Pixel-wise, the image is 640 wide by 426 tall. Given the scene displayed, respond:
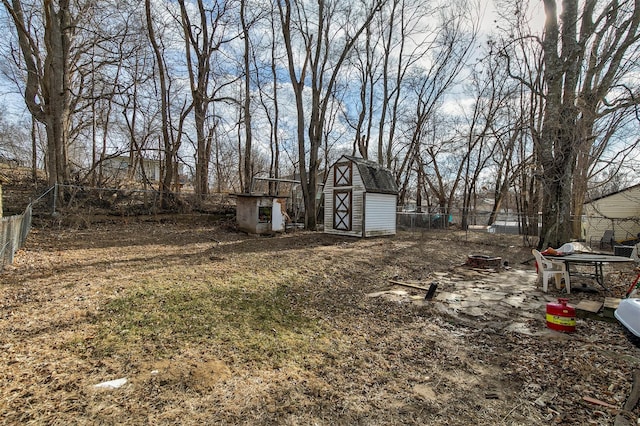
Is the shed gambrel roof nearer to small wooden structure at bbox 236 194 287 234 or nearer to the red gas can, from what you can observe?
small wooden structure at bbox 236 194 287 234

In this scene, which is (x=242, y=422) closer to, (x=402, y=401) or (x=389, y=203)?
(x=402, y=401)

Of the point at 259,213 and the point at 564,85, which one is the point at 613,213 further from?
the point at 259,213

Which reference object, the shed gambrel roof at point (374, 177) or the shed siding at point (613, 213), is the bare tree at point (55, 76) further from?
the shed siding at point (613, 213)

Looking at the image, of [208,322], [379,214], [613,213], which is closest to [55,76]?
[208,322]

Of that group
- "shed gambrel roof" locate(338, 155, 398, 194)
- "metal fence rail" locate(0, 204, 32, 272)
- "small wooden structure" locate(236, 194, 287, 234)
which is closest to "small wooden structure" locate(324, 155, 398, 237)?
"shed gambrel roof" locate(338, 155, 398, 194)

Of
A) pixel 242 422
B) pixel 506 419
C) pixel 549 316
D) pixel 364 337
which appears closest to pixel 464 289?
pixel 549 316

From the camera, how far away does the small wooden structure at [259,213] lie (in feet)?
43.3

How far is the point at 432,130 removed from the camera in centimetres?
2645

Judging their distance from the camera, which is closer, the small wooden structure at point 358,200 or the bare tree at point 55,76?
the bare tree at point 55,76

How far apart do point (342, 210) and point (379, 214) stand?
1915 millimetres

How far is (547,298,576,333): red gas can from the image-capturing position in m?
4.20

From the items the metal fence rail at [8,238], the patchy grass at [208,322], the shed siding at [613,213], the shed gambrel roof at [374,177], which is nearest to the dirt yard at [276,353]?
the patchy grass at [208,322]

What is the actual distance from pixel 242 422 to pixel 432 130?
2784 centimetres

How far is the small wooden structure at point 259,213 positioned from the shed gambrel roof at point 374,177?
4070mm
